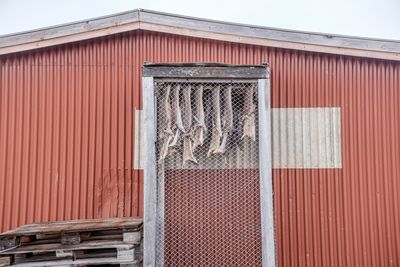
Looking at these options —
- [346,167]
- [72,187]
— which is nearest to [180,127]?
[72,187]

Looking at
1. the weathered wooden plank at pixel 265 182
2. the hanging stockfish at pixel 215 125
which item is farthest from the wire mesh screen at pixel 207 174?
the weathered wooden plank at pixel 265 182

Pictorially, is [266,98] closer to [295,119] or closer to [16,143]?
[295,119]

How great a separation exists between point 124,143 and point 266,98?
6.15 feet

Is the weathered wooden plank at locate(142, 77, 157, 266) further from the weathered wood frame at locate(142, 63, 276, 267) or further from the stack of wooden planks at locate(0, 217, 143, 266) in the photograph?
the stack of wooden planks at locate(0, 217, 143, 266)

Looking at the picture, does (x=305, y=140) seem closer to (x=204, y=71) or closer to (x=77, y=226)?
(x=204, y=71)

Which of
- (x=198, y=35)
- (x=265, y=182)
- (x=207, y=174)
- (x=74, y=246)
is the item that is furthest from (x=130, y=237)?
(x=198, y=35)

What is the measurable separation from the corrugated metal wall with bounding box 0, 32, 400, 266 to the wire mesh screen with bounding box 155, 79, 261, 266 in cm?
46

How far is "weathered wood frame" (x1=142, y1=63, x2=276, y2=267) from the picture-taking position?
3.14 m

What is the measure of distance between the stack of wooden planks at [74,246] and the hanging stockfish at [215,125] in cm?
119

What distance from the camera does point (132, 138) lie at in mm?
3729

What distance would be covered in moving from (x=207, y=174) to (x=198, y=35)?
182 centimetres

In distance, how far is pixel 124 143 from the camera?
3730mm

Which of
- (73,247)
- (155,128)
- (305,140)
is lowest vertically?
(73,247)

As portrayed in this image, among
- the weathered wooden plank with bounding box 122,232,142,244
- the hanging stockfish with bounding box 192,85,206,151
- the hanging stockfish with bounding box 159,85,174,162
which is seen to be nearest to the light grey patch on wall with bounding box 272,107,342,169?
the hanging stockfish with bounding box 192,85,206,151
